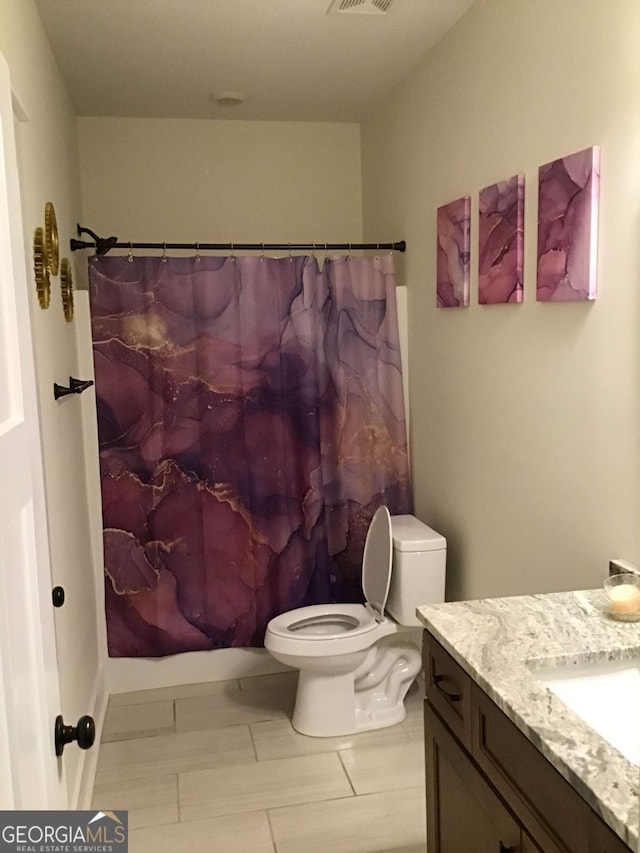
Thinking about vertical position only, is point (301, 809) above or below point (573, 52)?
below

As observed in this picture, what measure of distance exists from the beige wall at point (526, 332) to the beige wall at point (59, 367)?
135cm

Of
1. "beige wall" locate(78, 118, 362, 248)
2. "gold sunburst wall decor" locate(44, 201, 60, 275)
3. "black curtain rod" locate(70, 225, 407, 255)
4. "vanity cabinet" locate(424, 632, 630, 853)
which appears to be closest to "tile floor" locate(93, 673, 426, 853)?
"vanity cabinet" locate(424, 632, 630, 853)

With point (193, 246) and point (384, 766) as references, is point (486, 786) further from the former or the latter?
point (193, 246)

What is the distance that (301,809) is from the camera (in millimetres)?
2412

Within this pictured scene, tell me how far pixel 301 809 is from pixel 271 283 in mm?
1911

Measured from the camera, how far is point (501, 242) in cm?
233

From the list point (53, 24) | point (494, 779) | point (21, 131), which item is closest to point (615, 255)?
point (494, 779)

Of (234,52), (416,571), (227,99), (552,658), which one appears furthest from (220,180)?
(552,658)

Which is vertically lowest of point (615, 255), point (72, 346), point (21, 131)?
point (72, 346)

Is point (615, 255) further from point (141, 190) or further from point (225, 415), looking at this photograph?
point (141, 190)

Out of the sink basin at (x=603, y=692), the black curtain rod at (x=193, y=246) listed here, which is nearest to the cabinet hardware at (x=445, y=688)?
the sink basin at (x=603, y=692)

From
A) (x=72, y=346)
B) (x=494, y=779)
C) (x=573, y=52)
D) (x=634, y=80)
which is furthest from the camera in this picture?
(x=72, y=346)

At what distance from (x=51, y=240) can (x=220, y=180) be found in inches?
62.1

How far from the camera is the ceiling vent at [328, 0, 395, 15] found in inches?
93.1
